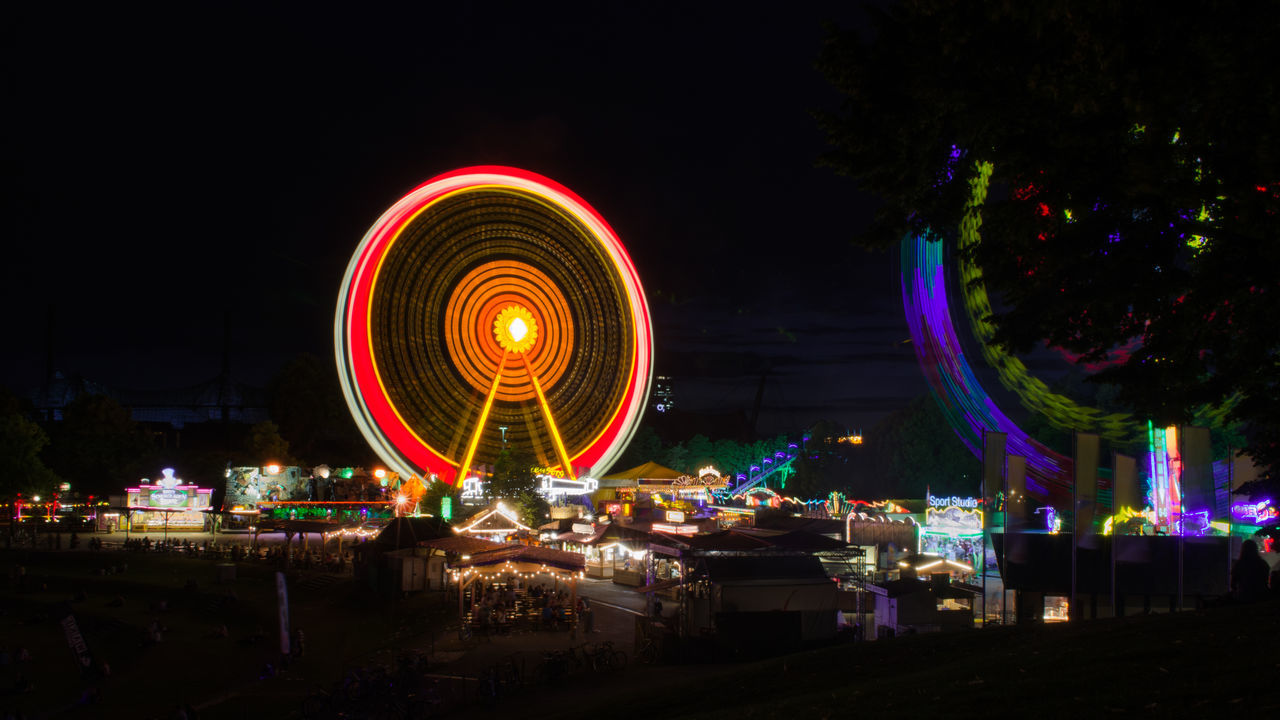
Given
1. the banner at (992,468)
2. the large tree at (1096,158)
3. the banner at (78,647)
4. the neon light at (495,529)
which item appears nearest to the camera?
the large tree at (1096,158)

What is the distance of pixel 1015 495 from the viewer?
18.2 m

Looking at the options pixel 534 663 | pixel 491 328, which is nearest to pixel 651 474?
pixel 491 328

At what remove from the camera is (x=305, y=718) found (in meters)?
14.2

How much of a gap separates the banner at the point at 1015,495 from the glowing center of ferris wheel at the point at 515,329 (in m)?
32.6

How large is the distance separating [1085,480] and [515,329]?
3463 centimetres

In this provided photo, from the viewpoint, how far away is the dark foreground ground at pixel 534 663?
759cm

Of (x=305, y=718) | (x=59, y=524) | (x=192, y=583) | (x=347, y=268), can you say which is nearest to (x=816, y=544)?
(x=305, y=718)

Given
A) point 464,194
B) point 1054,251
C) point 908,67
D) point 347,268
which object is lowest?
point 1054,251

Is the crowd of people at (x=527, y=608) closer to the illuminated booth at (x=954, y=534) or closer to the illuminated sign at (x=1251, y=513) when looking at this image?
the illuminated booth at (x=954, y=534)

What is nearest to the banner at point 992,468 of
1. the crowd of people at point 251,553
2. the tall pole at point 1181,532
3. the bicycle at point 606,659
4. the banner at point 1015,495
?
the banner at point 1015,495

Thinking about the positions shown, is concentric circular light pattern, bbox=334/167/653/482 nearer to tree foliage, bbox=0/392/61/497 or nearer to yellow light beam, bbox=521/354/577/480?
yellow light beam, bbox=521/354/577/480

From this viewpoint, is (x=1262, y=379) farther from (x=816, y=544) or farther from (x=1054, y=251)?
(x=816, y=544)

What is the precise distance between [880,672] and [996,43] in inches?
285

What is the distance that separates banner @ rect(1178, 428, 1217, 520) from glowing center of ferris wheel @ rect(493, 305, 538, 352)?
117ft
